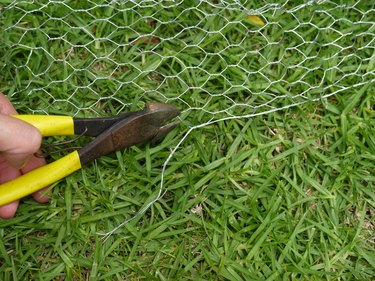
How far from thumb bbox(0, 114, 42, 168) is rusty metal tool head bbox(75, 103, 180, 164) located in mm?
177

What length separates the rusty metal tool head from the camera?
1.28 m

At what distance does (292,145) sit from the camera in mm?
1414

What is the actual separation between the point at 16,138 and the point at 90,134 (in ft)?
0.80

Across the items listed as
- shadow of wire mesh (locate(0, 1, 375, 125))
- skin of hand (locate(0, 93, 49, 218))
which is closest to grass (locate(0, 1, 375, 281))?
shadow of wire mesh (locate(0, 1, 375, 125))

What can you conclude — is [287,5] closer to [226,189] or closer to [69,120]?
[226,189]

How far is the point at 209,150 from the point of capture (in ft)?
4.60

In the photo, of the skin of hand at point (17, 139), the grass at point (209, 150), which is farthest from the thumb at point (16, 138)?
the grass at point (209, 150)

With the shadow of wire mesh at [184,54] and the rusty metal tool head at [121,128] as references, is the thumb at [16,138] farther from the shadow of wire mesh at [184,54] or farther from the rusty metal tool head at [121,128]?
the shadow of wire mesh at [184,54]

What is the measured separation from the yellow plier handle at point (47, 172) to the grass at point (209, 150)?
82 mm

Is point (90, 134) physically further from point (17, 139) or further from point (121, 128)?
point (17, 139)

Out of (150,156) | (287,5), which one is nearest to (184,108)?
(150,156)

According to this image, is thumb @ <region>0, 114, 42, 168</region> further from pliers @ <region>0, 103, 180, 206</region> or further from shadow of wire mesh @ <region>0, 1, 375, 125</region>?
shadow of wire mesh @ <region>0, 1, 375, 125</region>

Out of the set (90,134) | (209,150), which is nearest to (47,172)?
(90,134)

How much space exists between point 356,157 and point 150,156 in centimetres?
46
